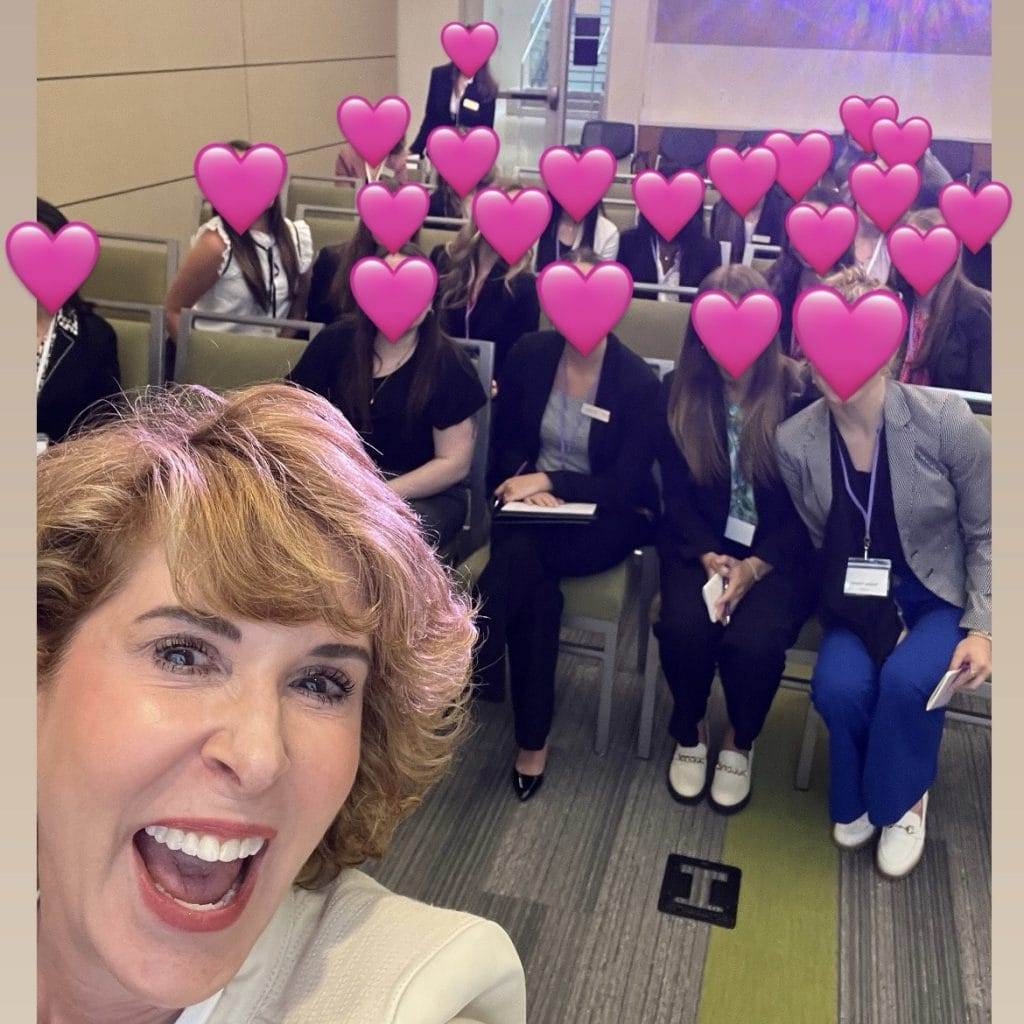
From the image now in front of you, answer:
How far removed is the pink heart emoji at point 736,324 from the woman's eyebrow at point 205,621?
1.78 meters

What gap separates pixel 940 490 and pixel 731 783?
847mm

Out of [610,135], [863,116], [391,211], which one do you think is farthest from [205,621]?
[610,135]

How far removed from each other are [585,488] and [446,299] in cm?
112

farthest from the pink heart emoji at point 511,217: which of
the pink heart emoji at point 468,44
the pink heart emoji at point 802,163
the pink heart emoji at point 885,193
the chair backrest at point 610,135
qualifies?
the chair backrest at point 610,135

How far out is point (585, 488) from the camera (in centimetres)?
254

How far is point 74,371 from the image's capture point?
2.54 metres

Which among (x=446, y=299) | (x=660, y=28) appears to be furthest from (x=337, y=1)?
(x=446, y=299)

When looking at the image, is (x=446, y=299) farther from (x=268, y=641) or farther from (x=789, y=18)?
(x=789, y=18)

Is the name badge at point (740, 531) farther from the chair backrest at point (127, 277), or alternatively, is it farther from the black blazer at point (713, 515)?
the chair backrest at point (127, 277)

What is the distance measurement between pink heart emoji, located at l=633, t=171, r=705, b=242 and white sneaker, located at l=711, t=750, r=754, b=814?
203 centimetres

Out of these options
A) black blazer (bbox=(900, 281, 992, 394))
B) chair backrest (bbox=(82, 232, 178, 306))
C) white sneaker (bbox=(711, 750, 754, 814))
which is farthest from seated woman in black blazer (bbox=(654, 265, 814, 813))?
chair backrest (bbox=(82, 232, 178, 306))

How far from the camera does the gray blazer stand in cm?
214

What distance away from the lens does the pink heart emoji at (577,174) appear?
3.51m

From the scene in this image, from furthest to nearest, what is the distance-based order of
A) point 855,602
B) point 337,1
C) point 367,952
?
point 337,1 < point 855,602 < point 367,952
